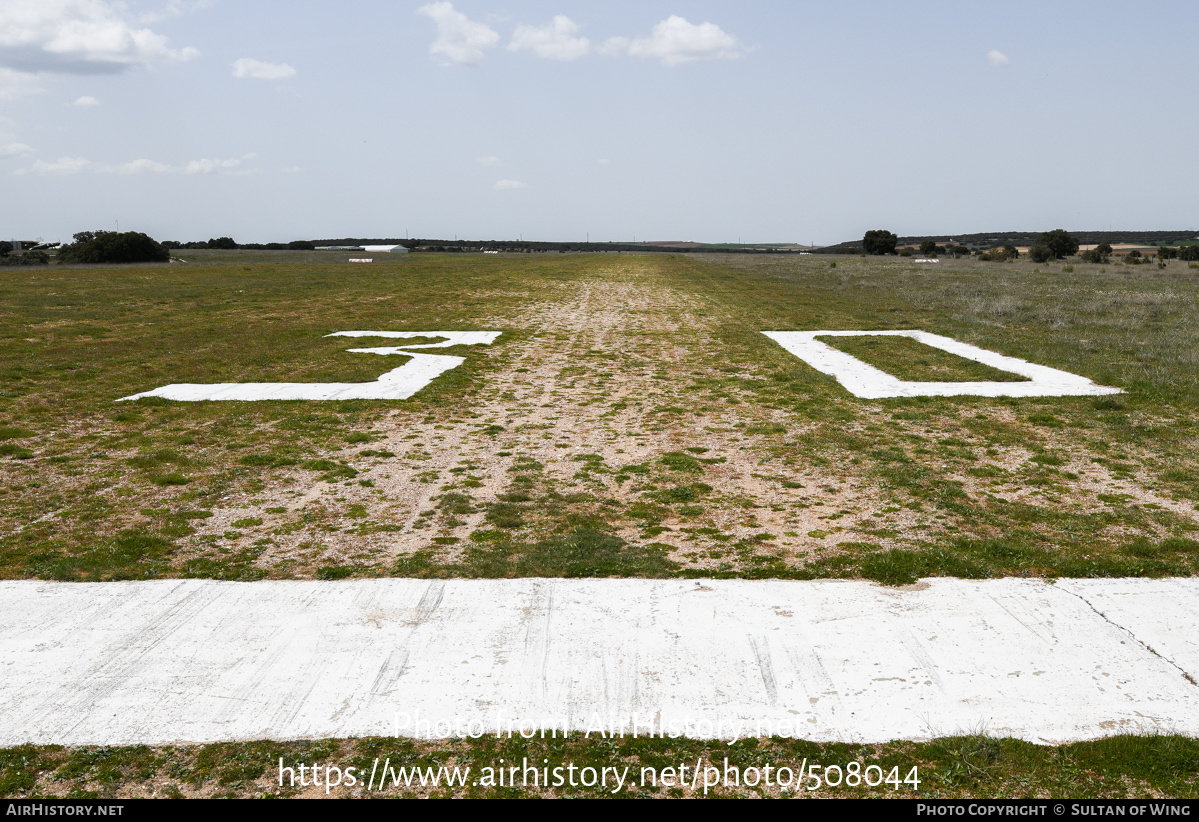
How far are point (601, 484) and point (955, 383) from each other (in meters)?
8.25

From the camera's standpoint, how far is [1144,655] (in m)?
4.49

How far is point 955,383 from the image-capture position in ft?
42.8

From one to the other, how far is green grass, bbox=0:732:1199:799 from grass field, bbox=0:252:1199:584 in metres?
1.95

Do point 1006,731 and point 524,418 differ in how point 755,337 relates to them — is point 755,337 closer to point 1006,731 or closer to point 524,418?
point 524,418

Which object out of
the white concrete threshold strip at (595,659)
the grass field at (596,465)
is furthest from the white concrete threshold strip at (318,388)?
the white concrete threshold strip at (595,659)

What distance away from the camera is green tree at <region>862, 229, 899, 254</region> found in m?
113

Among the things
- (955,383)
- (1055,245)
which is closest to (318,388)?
(955,383)

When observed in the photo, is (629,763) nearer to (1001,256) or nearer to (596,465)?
(596,465)

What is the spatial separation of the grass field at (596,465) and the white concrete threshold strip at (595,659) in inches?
15.9

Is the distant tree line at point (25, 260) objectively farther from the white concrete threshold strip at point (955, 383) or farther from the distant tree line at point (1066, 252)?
the distant tree line at point (1066, 252)

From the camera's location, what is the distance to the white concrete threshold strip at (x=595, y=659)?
12.7ft

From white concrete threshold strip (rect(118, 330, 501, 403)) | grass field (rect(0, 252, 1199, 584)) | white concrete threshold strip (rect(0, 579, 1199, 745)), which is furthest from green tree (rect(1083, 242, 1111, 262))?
white concrete threshold strip (rect(0, 579, 1199, 745))
